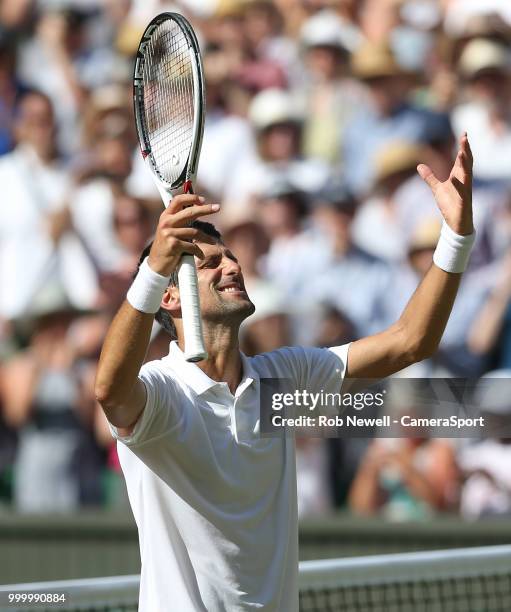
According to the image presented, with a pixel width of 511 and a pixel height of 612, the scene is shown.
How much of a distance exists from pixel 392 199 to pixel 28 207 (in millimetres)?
2241

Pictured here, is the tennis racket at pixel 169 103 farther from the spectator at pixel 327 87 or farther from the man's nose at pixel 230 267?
the spectator at pixel 327 87

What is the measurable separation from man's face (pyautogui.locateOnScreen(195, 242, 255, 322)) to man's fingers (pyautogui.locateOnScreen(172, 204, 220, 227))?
1.43 feet

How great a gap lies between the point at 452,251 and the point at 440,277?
0.23 ft

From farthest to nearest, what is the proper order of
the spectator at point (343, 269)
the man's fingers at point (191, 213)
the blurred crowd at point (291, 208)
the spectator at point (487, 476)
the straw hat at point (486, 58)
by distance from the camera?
1. the straw hat at point (486, 58)
2. the spectator at point (343, 269)
3. the blurred crowd at point (291, 208)
4. the spectator at point (487, 476)
5. the man's fingers at point (191, 213)

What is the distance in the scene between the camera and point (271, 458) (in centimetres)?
308

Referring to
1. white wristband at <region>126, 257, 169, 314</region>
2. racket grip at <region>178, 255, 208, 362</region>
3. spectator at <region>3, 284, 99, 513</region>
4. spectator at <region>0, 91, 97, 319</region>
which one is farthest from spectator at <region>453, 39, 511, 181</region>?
white wristband at <region>126, 257, 169, 314</region>

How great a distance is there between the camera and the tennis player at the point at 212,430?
275 cm

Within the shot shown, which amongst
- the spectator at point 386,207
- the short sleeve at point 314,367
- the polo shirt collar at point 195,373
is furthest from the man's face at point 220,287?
the spectator at point 386,207

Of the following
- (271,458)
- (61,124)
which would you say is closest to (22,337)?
(61,124)

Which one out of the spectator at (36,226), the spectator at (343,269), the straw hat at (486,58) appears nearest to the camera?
the spectator at (343,269)

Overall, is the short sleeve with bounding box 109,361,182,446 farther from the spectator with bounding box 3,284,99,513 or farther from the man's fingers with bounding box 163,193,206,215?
the spectator with bounding box 3,284,99,513

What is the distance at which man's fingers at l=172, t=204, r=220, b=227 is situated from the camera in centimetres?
264

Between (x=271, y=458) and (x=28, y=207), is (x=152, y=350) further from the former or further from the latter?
(x=271, y=458)

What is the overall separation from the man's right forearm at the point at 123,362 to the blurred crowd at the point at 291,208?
363 cm
